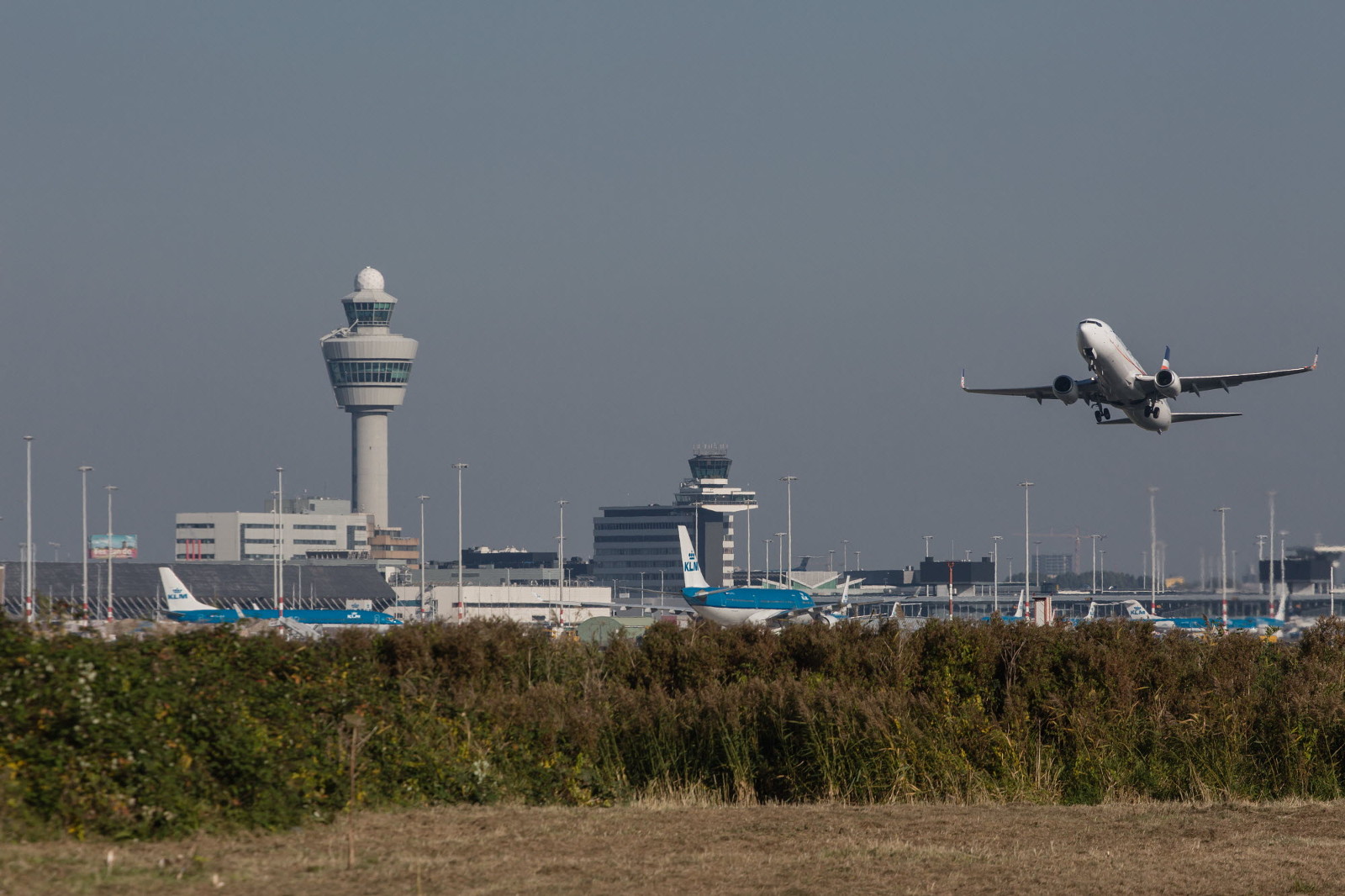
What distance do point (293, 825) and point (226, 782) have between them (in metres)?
0.77

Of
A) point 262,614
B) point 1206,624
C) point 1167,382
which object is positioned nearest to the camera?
point 1206,624

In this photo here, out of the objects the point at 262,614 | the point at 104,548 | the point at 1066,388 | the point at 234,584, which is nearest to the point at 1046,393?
the point at 1066,388

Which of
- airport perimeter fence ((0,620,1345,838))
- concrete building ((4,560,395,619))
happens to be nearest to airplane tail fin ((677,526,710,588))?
concrete building ((4,560,395,619))

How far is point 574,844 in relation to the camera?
14.8m

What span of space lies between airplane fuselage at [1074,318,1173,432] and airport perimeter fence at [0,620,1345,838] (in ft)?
111

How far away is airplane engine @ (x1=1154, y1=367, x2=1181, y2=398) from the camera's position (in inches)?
2368

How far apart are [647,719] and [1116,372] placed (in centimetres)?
4347

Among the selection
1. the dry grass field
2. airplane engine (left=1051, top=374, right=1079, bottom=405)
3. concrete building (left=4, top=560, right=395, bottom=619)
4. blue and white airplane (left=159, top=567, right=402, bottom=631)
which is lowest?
concrete building (left=4, top=560, right=395, bottom=619)

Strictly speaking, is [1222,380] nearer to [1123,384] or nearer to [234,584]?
[1123,384]

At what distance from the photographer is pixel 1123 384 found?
61.2 meters

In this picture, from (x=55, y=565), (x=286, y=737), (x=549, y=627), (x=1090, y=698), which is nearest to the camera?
(x=286, y=737)

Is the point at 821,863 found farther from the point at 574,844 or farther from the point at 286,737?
the point at 286,737

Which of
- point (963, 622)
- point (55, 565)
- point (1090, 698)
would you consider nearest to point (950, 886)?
point (1090, 698)

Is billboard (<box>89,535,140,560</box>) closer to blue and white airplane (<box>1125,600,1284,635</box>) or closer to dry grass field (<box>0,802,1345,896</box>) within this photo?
blue and white airplane (<box>1125,600,1284,635</box>)
